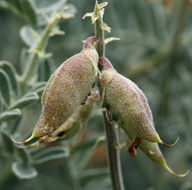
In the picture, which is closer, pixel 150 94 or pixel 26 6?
pixel 26 6

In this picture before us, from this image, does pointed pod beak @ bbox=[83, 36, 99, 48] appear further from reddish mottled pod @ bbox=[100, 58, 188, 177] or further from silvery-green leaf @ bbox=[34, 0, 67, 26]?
silvery-green leaf @ bbox=[34, 0, 67, 26]

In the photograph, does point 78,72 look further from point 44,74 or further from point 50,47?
point 50,47

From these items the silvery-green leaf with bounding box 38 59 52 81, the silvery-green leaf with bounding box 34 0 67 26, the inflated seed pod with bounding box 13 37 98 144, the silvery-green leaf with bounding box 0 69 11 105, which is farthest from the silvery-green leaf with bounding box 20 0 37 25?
the inflated seed pod with bounding box 13 37 98 144

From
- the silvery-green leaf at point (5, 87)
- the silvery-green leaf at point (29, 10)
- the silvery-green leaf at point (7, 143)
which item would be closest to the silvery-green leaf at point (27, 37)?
the silvery-green leaf at point (29, 10)

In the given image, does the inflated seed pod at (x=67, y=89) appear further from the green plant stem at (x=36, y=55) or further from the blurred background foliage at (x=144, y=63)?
the blurred background foliage at (x=144, y=63)

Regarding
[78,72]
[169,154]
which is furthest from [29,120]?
[78,72]

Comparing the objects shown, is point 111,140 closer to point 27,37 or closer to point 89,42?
point 89,42
